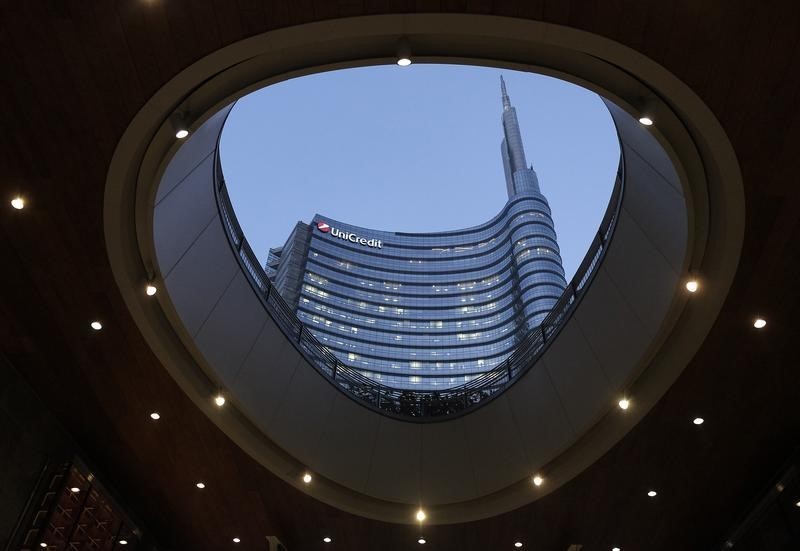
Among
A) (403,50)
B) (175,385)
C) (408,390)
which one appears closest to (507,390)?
(408,390)

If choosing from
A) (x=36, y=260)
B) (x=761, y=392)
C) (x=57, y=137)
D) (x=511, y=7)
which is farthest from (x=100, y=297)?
(x=761, y=392)

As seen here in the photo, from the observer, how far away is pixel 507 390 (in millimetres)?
13891

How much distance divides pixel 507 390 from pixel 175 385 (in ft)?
23.7

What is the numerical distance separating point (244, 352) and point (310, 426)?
236 cm

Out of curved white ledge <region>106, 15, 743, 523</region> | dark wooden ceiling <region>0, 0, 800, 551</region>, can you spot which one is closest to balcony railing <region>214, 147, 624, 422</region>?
curved white ledge <region>106, 15, 743, 523</region>

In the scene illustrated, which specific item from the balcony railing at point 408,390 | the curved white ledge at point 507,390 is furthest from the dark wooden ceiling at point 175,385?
the balcony railing at point 408,390

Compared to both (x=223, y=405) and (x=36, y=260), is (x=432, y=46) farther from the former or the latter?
(x=223, y=405)

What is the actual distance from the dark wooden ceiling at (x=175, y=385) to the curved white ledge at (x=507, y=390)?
0.81ft

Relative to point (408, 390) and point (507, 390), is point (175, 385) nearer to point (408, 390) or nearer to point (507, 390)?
point (408, 390)

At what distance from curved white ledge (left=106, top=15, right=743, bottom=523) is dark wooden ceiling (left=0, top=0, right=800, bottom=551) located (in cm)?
25

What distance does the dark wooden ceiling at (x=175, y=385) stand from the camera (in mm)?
6199

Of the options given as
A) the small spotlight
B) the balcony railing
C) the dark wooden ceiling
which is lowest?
the dark wooden ceiling

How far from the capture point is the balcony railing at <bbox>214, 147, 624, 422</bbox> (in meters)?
12.0

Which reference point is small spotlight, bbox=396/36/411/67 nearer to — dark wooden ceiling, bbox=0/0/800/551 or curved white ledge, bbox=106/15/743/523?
curved white ledge, bbox=106/15/743/523
